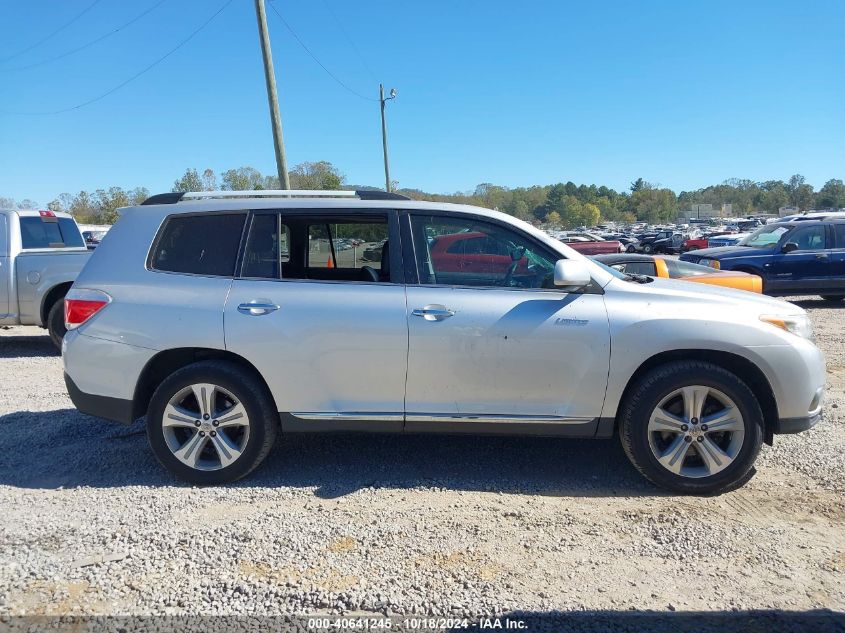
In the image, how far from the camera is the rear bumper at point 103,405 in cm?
399

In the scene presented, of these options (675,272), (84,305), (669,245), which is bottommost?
(669,245)

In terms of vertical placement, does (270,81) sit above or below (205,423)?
above

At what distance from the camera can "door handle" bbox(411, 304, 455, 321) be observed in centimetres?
377

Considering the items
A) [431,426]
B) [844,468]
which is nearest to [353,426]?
[431,426]

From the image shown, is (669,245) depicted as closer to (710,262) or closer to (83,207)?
(710,262)

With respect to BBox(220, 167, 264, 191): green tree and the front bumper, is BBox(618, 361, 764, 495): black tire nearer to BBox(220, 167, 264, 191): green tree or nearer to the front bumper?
the front bumper

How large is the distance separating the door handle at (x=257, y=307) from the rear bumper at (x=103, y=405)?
98 centimetres

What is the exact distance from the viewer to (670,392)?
3707 millimetres

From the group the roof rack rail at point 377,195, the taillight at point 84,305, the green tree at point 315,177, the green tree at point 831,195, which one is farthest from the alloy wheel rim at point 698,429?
the green tree at point 831,195

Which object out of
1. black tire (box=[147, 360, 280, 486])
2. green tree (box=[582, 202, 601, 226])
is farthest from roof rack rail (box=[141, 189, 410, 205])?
green tree (box=[582, 202, 601, 226])

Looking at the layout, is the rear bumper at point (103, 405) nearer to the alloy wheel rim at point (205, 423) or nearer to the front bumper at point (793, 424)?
the alloy wheel rim at point (205, 423)

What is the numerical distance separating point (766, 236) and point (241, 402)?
1294cm

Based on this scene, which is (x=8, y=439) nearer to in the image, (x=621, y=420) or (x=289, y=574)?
(x=289, y=574)

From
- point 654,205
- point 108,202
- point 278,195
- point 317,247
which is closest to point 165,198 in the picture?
point 278,195
